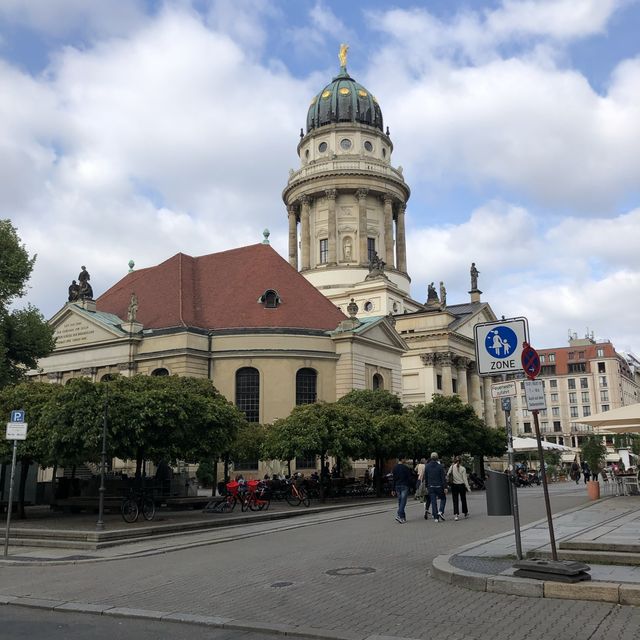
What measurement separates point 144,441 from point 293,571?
10793 mm

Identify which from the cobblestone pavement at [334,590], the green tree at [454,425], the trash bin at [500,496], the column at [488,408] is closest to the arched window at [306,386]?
the green tree at [454,425]

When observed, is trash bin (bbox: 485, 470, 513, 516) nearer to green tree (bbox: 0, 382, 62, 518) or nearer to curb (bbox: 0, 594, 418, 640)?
curb (bbox: 0, 594, 418, 640)

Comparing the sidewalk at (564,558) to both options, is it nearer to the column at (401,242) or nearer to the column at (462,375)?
the column at (462,375)

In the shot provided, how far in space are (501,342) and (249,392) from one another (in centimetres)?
3440

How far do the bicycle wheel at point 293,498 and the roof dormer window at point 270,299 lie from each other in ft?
61.5

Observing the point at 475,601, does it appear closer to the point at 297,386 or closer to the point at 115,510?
the point at 115,510

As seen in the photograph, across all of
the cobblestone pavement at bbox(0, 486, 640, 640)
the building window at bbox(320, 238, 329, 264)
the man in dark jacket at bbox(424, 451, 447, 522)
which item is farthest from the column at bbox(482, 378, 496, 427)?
the cobblestone pavement at bbox(0, 486, 640, 640)

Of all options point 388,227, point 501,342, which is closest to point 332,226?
point 388,227

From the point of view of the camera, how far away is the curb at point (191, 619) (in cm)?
763

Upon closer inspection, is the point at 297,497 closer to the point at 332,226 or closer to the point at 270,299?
the point at 270,299

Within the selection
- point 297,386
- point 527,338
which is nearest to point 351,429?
point 297,386

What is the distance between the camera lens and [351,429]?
98.7 ft

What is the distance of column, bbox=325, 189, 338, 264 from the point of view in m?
71.7

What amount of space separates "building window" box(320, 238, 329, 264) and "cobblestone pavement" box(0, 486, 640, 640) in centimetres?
5649
